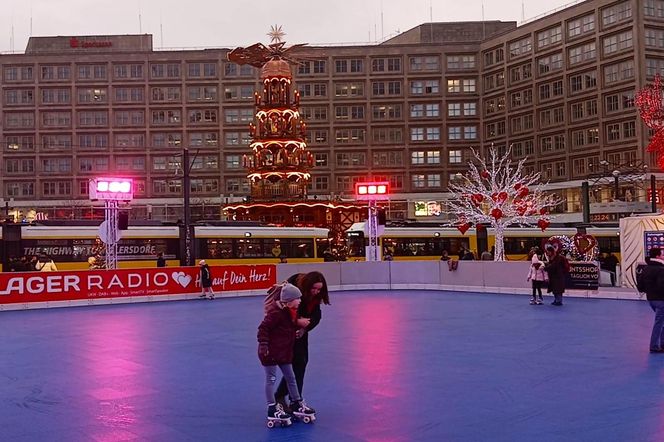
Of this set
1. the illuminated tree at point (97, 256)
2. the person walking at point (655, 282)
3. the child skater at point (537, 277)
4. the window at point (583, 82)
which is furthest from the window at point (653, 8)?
the person walking at point (655, 282)

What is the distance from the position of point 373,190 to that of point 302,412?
22866 millimetres

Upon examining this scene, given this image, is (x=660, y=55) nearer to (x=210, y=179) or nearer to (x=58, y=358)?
(x=210, y=179)

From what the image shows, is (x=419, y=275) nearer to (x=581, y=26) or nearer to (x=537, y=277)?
(x=537, y=277)

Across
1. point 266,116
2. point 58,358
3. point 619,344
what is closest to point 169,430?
point 58,358

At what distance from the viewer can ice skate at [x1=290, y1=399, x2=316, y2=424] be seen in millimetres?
8133

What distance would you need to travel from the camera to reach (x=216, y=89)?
86.2 metres

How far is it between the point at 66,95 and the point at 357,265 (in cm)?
6565

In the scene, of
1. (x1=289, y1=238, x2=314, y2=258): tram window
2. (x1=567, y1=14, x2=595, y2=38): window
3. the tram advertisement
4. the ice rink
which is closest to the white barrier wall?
the tram advertisement

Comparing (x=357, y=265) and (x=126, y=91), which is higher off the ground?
(x=126, y=91)

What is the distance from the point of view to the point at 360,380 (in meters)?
10.6

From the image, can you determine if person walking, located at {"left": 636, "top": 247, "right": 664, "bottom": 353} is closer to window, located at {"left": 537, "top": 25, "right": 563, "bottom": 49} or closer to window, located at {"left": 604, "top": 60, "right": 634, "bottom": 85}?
window, located at {"left": 604, "top": 60, "right": 634, "bottom": 85}

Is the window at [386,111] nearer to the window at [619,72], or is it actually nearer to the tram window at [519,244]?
the window at [619,72]

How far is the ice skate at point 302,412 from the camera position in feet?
26.7

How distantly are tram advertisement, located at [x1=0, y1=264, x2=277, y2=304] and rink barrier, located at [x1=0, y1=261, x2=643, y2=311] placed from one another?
0.03 meters
